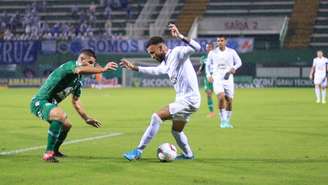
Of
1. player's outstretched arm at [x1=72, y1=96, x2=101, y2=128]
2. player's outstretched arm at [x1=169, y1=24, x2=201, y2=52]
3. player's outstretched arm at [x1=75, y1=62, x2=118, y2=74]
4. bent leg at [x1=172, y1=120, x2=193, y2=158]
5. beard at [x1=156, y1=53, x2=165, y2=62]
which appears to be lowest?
bent leg at [x1=172, y1=120, x2=193, y2=158]

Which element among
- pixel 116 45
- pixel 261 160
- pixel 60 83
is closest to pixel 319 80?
pixel 116 45

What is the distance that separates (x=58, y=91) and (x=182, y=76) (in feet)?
6.69

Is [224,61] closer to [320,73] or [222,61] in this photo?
[222,61]

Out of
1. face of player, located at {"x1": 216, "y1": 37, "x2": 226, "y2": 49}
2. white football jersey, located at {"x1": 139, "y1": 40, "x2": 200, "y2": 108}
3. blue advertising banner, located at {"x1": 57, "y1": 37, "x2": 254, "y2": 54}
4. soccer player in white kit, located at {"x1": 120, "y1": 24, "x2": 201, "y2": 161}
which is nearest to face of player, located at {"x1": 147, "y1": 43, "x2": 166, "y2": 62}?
soccer player in white kit, located at {"x1": 120, "y1": 24, "x2": 201, "y2": 161}

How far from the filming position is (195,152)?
13.2m

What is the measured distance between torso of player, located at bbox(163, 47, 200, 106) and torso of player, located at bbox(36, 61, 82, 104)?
151cm

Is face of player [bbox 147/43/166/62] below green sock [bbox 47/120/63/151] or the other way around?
the other way around

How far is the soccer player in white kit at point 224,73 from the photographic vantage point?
19.7m

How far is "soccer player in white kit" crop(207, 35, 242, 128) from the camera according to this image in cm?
1969

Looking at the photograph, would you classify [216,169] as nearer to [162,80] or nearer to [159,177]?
[159,177]

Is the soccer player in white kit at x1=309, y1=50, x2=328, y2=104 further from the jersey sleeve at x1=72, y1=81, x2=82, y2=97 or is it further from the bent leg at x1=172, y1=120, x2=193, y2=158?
the jersey sleeve at x1=72, y1=81, x2=82, y2=97

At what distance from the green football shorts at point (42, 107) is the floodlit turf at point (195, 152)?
0.76 metres

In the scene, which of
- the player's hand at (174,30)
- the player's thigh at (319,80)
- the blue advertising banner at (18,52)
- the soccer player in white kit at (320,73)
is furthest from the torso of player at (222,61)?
the blue advertising banner at (18,52)

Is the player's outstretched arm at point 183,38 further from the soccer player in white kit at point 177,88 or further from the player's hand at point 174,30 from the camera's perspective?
the soccer player in white kit at point 177,88
